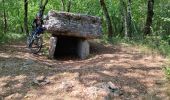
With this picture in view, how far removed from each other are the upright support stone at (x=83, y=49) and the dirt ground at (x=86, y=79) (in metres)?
2.05

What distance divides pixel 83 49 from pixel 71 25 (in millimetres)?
1133

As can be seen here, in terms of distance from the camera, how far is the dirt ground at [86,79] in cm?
829

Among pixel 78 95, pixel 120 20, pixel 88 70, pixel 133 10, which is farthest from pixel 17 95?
pixel 120 20

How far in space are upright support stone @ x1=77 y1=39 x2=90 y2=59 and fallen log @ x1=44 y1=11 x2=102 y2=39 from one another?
297 millimetres

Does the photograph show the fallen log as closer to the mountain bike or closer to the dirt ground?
the mountain bike

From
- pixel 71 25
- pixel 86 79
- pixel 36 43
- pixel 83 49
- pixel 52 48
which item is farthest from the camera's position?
pixel 36 43

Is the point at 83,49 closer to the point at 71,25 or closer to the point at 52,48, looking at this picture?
the point at 71,25

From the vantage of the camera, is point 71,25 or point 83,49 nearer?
point 71,25

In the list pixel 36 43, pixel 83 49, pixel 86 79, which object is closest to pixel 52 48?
pixel 36 43

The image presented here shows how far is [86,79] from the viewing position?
908 cm

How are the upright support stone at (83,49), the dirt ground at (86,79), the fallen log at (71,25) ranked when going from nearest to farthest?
the dirt ground at (86,79)
the fallen log at (71,25)
the upright support stone at (83,49)

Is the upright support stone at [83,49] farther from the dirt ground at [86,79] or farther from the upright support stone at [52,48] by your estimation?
the dirt ground at [86,79]

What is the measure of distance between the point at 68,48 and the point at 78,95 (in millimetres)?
7504

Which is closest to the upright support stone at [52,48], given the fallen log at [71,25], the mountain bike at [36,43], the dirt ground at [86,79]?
the fallen log at [71,25]
